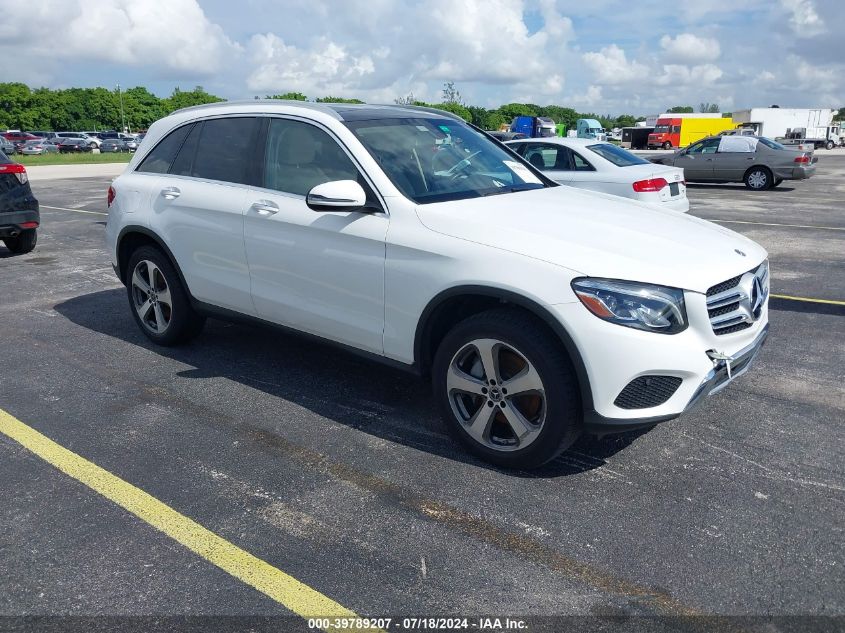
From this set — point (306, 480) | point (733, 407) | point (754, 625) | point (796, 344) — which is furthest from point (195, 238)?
point (796, 344)

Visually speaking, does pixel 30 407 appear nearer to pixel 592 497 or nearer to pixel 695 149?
pixel 592 497

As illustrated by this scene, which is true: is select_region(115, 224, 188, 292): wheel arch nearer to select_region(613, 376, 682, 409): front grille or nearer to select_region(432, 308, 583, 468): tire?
select_region(432, 308, 583, 468): tire

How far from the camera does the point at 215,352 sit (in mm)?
5469

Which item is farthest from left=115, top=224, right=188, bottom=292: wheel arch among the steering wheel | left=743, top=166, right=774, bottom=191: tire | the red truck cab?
the red truck cab

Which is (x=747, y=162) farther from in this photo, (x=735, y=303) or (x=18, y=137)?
(x=18, y=137)

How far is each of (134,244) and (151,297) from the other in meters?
0.45

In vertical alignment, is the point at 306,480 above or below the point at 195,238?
below

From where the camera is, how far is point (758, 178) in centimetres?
2066

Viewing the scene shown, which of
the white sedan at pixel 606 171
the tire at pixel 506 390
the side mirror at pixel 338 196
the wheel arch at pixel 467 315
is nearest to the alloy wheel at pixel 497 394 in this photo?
the tire at pixel 506 390

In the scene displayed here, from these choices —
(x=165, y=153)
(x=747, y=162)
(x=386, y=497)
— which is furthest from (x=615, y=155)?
(x=747, y=162)

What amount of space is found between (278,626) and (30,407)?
277 cm

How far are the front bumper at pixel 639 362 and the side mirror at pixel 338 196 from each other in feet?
4.16

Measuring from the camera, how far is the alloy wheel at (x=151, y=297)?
5387 millimetres

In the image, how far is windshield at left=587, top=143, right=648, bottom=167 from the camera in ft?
34.9
